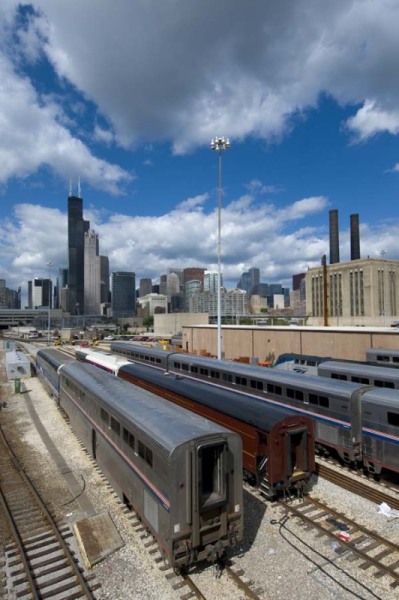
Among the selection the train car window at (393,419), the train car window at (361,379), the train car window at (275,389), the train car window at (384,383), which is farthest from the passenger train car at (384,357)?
the train car window at (393,419)

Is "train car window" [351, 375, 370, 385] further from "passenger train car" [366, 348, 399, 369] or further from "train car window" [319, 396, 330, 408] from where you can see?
"passenger train car" [366, 348, 399, 369]

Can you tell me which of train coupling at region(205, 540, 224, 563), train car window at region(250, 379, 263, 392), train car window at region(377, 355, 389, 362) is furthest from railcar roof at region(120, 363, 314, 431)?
train car window at region(377, 355, 389, 362)

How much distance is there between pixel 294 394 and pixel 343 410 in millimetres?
2935

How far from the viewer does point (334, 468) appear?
14.9 metres

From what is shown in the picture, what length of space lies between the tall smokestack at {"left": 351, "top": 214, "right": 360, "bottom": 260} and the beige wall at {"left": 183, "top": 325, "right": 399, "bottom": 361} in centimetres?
11270

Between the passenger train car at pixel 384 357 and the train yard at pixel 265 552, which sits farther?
the passenger train car at pixel 384 357

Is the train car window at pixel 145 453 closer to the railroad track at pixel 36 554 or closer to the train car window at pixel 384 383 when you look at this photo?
the railroad track at pixel 36 554

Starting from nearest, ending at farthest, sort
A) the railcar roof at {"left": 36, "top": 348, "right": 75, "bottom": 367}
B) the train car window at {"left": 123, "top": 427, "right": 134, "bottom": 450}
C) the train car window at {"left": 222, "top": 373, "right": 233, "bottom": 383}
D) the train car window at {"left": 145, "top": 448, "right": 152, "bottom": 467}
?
the train car window at {"left": 145, "top": 448, "right": 152, "bottom": 467} < the train car window at {"left": 123, "top": 427, "right": 134, "bottom": 450} < the train car window at {"left": 222, "top": 373, "right": 233, "bottom": 383} < the railcar roof at {"left": 36, "top": 348, "right": 75, "bottom": 367}

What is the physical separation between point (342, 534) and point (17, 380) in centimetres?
3056

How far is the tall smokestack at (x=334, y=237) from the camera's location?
149250 mm

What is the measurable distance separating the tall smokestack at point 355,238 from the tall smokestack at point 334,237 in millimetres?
6052

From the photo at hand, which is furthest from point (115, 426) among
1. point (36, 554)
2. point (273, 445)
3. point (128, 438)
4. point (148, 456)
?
point (273, 445)

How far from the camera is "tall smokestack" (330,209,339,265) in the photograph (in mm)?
149250

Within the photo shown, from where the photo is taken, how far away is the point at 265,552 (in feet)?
31.5
